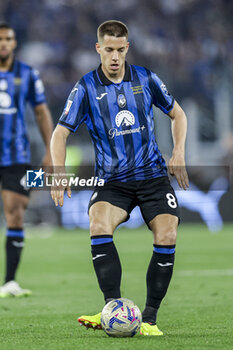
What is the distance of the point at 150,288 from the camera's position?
4672 millimetres

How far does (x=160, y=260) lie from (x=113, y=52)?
1327mm

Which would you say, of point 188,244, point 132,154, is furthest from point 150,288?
point 188,244

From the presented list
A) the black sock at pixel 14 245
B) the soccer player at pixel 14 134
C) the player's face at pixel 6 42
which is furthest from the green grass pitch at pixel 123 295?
the player's face at pixel 6 42

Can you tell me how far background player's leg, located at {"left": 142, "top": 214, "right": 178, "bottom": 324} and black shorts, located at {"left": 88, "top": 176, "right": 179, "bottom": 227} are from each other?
7 centimetres

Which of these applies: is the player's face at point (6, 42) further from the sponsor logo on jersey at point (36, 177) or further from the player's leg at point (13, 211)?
the sponsor logo on jersey at point (36, 177)

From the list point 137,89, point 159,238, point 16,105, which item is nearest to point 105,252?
point 159,238

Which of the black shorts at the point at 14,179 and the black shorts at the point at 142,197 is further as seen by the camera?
the black shorts at the point at 14,179

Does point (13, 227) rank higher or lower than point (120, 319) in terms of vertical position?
lower

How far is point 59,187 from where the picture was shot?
4.48 m

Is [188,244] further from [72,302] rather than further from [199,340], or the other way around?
[199,340]

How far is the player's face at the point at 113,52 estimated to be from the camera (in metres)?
4.65

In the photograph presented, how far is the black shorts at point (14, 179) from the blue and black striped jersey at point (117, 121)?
7.85 ft

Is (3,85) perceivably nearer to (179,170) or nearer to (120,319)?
(179,170)

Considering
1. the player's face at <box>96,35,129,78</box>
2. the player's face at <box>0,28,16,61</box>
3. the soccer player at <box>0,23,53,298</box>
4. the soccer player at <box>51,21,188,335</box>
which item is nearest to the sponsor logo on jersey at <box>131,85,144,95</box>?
the soccer player at <box>51,21,188,335</box>
